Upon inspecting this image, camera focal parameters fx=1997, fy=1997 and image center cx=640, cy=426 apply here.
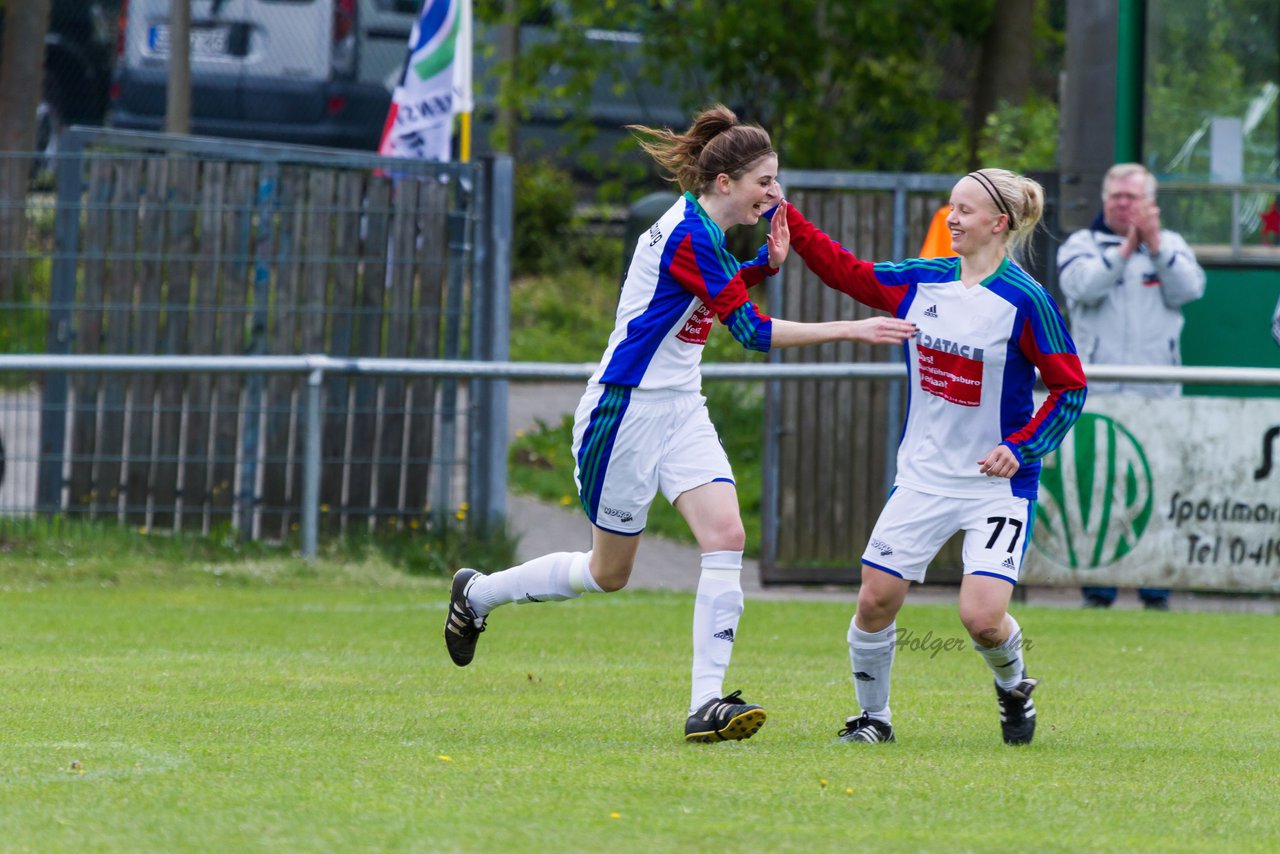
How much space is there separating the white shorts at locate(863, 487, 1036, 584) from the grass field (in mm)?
550

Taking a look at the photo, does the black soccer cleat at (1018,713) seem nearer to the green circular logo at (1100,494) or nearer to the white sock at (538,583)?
the white sock at (538,583)

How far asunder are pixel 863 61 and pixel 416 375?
1016 centimetres

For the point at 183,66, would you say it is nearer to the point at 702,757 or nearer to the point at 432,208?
the point at 432,208

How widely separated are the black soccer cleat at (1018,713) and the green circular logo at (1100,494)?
450 centimetres

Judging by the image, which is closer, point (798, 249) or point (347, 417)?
point (798, 249)

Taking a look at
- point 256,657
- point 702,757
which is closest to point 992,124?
point 256,657

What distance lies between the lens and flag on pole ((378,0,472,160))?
12.2m

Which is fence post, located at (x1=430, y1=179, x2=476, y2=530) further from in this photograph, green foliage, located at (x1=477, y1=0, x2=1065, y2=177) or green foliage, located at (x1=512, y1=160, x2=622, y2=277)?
green foliage, located at (x1=512, y1=160, x2=622, y2=277)

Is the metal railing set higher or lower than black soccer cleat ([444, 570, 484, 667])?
higher

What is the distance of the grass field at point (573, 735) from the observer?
4.52 m

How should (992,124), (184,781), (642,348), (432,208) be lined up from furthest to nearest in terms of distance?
(992,124)
(432,208)
(642,348)
(184,781)

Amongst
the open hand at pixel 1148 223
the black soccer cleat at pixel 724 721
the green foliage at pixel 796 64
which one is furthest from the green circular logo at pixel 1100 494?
the green foliage at pixel 796 64

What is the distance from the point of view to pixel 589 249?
21.5 m

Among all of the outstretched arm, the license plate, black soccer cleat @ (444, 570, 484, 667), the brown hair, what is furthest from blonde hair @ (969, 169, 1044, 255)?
the license plate
